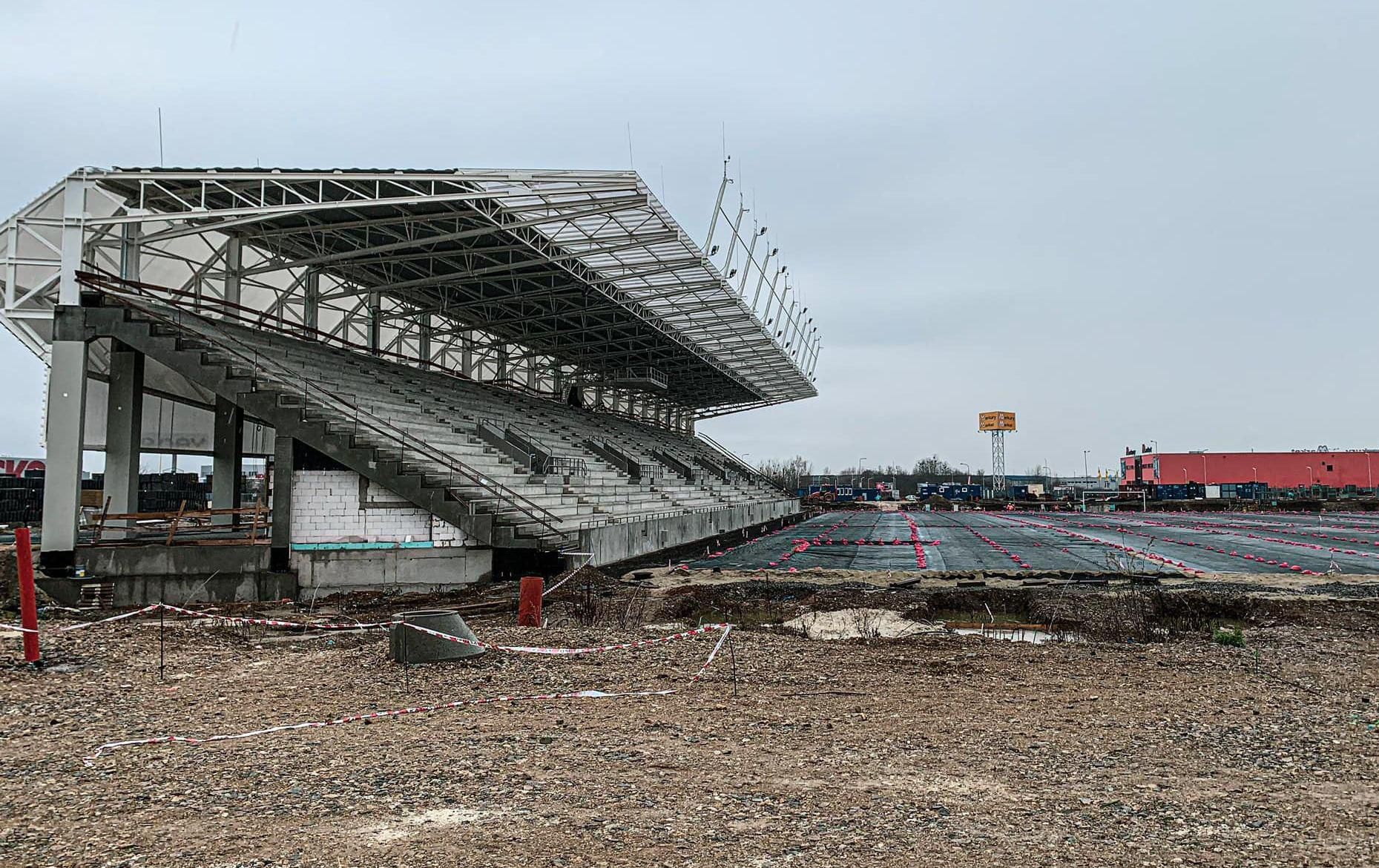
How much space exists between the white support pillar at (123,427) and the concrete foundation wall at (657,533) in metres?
10.6

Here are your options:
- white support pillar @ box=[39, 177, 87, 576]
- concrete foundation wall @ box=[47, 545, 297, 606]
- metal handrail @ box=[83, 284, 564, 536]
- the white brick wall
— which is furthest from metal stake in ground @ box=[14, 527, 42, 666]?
metal handrail @ box=[83, 284, 564, 536]

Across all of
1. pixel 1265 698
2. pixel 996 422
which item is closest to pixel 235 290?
pixel 1265 698

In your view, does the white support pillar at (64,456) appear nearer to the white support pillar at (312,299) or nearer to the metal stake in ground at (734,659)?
the white support pillar at (312,299)

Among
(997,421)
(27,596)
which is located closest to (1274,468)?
(997,421)

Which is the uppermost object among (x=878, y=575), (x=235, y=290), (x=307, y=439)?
(x=235, y=290)

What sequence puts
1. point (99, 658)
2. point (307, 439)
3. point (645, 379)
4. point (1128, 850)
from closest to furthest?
point (1128, 850)
point (99, 658)
point (307, 439)
point (645, 379)

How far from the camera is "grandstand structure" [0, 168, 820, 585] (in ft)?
57.9

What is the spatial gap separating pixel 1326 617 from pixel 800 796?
12.7 m

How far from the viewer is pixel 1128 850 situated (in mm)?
4664

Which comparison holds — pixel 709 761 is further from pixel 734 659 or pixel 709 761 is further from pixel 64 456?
pixel 64 456

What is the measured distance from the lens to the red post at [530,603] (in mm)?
12344

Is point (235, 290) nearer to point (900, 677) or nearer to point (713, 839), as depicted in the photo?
point (900, 677)

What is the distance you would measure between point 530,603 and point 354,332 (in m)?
23.5

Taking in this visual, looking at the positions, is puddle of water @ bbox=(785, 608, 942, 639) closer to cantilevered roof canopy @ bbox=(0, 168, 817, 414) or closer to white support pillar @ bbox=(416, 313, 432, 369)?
cantilevered roof canopy @ bbox=(0, 168, 817, 414)
